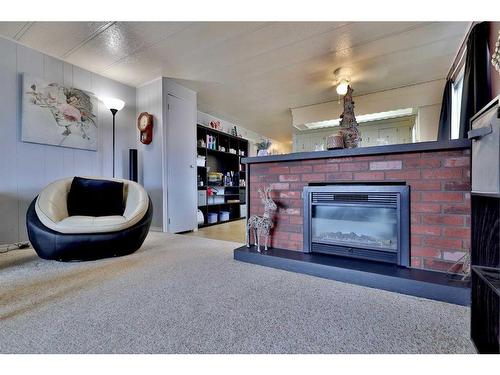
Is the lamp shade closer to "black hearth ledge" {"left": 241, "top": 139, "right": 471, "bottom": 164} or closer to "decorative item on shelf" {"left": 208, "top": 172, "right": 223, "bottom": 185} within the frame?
"decorative item on shelf" {"left": 208, "top": 172, "right": 223, "bottom": 185}

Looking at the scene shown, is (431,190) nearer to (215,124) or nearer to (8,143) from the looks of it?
(8,143)

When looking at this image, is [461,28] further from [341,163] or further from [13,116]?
[13,116]

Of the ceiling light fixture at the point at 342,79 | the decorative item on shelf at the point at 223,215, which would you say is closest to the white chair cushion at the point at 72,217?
the decorative item on shelf at the point at 223,215

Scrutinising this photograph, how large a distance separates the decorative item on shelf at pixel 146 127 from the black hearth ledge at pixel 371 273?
2383mm

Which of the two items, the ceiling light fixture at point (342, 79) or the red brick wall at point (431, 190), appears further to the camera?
the ceiling light fixture at point (342, 79)

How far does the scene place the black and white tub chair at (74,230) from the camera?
1952 millimetres

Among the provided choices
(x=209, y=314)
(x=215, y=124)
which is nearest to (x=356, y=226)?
(x=209, y=314)

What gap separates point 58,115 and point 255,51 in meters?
2.51

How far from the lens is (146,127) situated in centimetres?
343

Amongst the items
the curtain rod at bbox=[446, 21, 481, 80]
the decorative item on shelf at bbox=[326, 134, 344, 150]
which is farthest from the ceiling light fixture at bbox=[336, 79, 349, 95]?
the decorative item on shelf at bbox=[326, 134, 344, 150]

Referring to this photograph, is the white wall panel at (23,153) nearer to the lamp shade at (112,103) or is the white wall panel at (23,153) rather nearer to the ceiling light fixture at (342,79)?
the lamp shade at (112,103)

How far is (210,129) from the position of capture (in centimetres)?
453

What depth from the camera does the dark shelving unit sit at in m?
4.50

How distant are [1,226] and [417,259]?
3840 mm
